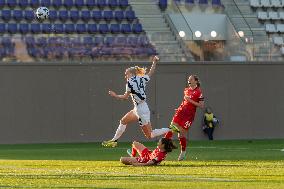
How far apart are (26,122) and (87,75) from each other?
8.47 ft

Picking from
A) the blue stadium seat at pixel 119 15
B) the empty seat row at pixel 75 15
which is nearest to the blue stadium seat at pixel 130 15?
the empty seat row at pixel 75 15

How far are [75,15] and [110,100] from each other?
14.1ft

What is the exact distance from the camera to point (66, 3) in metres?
35.1

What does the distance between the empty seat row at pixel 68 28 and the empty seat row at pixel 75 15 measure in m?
0.36

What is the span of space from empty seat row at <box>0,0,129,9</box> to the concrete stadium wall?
3.92 metres

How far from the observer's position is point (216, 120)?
32.6 m

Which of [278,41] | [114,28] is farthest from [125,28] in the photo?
[278,41]

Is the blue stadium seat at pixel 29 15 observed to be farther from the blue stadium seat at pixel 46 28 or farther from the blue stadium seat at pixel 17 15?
the blue stadium seat at pixel 46 28

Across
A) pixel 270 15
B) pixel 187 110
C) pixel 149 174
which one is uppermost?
pixel 270 15

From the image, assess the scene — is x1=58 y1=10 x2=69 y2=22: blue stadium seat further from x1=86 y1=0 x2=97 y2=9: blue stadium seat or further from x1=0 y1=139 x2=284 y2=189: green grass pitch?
x1=0 y1=139 x2=284 y2=189: green grass pitch

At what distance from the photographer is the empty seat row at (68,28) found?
1314 inches

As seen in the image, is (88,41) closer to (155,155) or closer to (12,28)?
(12,28)

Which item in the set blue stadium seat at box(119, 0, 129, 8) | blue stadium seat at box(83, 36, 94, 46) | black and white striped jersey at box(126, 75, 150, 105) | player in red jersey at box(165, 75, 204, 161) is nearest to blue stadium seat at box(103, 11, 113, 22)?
blue stadium seat at box(119, 0, 129, 8)

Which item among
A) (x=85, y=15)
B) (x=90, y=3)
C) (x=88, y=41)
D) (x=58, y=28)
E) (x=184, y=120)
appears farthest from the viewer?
(x=90, y=3)
